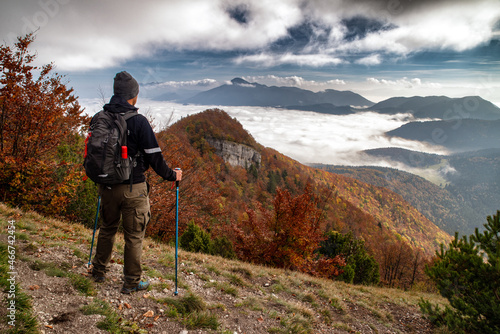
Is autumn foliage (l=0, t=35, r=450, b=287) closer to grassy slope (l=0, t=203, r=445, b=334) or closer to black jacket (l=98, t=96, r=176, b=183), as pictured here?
grassy slope (l=0, t=203, r=445, b=334)

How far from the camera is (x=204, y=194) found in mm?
19531

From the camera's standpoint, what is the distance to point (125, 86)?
12.3 feet

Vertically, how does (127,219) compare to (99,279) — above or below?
above

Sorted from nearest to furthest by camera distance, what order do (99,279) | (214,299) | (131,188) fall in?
(131,188), (99,279), (214,299)

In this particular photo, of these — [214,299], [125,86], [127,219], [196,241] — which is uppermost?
[125,86]

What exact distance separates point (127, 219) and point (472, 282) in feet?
27.5

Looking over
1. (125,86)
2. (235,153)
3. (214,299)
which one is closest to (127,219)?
(125,86)

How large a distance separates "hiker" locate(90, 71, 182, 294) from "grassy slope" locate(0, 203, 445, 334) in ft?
2.39

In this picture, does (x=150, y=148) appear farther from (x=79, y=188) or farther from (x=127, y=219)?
(x=79, y=188)

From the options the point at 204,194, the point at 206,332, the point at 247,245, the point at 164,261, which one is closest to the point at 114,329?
the point at 206,332

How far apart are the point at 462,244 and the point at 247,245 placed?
12.0 metres

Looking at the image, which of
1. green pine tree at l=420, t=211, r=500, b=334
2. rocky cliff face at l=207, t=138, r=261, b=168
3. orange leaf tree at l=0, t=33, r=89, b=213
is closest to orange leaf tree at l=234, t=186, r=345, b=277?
green pine tree at l=420, t=211, r=500, b=334

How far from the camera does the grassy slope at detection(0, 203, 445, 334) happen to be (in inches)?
152

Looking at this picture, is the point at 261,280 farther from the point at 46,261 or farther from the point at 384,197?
the point at 384,197
